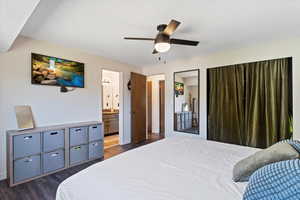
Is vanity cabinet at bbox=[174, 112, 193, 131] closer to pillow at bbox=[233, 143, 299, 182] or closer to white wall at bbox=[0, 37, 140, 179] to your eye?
white wall at bbox=[0, 37, 140, 179]

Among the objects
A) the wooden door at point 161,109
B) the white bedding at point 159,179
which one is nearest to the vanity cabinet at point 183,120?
the wooden door at point 161,109

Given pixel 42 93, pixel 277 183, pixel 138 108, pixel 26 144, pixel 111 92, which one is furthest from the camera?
pixel 111 92

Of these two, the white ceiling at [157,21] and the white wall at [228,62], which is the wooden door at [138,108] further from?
the white ceiling at [157,21]

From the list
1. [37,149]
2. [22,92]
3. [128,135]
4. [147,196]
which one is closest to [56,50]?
[22,92]

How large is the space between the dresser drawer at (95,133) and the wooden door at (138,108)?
1.22 m

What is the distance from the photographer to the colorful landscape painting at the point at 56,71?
280 cm

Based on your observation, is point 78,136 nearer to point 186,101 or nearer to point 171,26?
point 171,26

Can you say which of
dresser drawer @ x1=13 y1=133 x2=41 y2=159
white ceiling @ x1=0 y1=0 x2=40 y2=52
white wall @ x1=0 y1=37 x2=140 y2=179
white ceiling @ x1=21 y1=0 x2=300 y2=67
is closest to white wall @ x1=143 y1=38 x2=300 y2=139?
white ceiling @ x1=21 y1=0 x2=300 y2=67

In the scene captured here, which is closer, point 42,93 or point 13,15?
point 13,15

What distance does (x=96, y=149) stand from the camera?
337 cm

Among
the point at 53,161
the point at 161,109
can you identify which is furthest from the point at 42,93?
the point at 161,109

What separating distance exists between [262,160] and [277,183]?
44 cm

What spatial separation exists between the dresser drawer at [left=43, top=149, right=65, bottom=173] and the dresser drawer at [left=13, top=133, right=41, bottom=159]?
207mm

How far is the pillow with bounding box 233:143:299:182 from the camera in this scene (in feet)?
3.44
